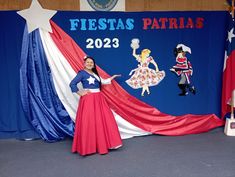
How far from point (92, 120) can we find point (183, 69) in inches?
54.5

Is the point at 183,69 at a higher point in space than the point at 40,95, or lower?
higher

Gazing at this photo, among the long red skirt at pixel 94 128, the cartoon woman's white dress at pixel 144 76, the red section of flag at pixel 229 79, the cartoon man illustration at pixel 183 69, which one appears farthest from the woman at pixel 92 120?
the red section of flag at pixel 229 79

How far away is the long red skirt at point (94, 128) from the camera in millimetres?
3229

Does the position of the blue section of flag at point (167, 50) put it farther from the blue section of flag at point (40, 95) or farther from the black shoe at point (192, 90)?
the blue section of flag at point (40, 95)

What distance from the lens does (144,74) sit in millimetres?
3830

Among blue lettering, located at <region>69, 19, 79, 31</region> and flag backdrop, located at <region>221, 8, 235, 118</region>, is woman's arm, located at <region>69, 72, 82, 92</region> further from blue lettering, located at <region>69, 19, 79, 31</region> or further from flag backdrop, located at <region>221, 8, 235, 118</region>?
flag backdrop, located at <region>221, 8, 235, 118</region>

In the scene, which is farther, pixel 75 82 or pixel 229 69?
pixel 229 69

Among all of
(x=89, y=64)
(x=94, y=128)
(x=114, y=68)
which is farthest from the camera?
(x=114, y=68)

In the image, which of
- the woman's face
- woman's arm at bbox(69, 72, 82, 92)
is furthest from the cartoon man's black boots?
woman's arm at bbox(69, 72, 82, 92)

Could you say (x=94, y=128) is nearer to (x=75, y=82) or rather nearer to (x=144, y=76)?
(x=75, y=82)

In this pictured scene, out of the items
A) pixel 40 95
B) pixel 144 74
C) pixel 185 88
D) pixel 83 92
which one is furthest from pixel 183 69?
pixel 40 95

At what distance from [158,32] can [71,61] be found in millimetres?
1113

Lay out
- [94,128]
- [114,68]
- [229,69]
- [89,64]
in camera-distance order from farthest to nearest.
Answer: [229,69]
[114,68]
[89,64]
[94,128]

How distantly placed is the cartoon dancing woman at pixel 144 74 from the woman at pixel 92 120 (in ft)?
1.91
